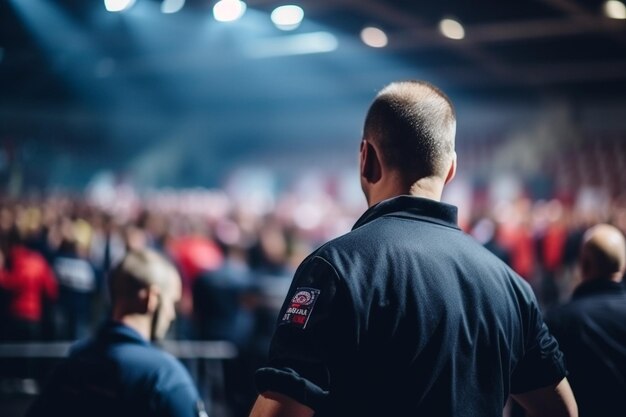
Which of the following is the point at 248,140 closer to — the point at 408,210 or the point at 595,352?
the point at 595,352

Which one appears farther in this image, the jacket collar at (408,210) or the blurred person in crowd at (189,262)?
the blurred person in crowd at (189,262)

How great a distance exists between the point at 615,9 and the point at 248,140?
12897 mm

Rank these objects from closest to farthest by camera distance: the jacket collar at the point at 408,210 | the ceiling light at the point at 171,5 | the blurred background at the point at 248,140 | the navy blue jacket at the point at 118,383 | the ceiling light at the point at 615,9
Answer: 1. the jacket collar at the point at 408,210
2. the navy blue jacket at the point at 118,383
3. the blurred background at the point at 248,140
4. the ceiling light at the point at 615,9
5. the ceiling light at the point at 171,5

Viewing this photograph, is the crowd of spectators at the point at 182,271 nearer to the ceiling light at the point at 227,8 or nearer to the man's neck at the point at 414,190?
the ceiling light at the point at 227,8

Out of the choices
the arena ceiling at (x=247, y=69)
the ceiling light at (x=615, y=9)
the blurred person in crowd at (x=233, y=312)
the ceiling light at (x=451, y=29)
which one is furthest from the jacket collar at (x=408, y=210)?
the ceiling light at (x=451, y=29)

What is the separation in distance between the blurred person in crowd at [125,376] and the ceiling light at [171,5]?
979 cm

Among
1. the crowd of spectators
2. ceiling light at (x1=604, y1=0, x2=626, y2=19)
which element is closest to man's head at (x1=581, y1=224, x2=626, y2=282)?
the crowd of spectators

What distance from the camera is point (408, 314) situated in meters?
1.52

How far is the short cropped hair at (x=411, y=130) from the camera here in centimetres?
168

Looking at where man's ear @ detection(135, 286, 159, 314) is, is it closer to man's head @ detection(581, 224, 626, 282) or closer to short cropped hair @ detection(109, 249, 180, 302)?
short cropped hair @ detection(109, 249, 180, 302)

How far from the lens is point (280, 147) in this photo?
22.1 m

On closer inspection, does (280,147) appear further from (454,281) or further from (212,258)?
(454,281)

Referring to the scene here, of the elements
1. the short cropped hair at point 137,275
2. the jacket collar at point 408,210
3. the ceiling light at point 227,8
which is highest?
the ceiling light at point 227,8

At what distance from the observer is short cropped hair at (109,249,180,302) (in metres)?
2.88
